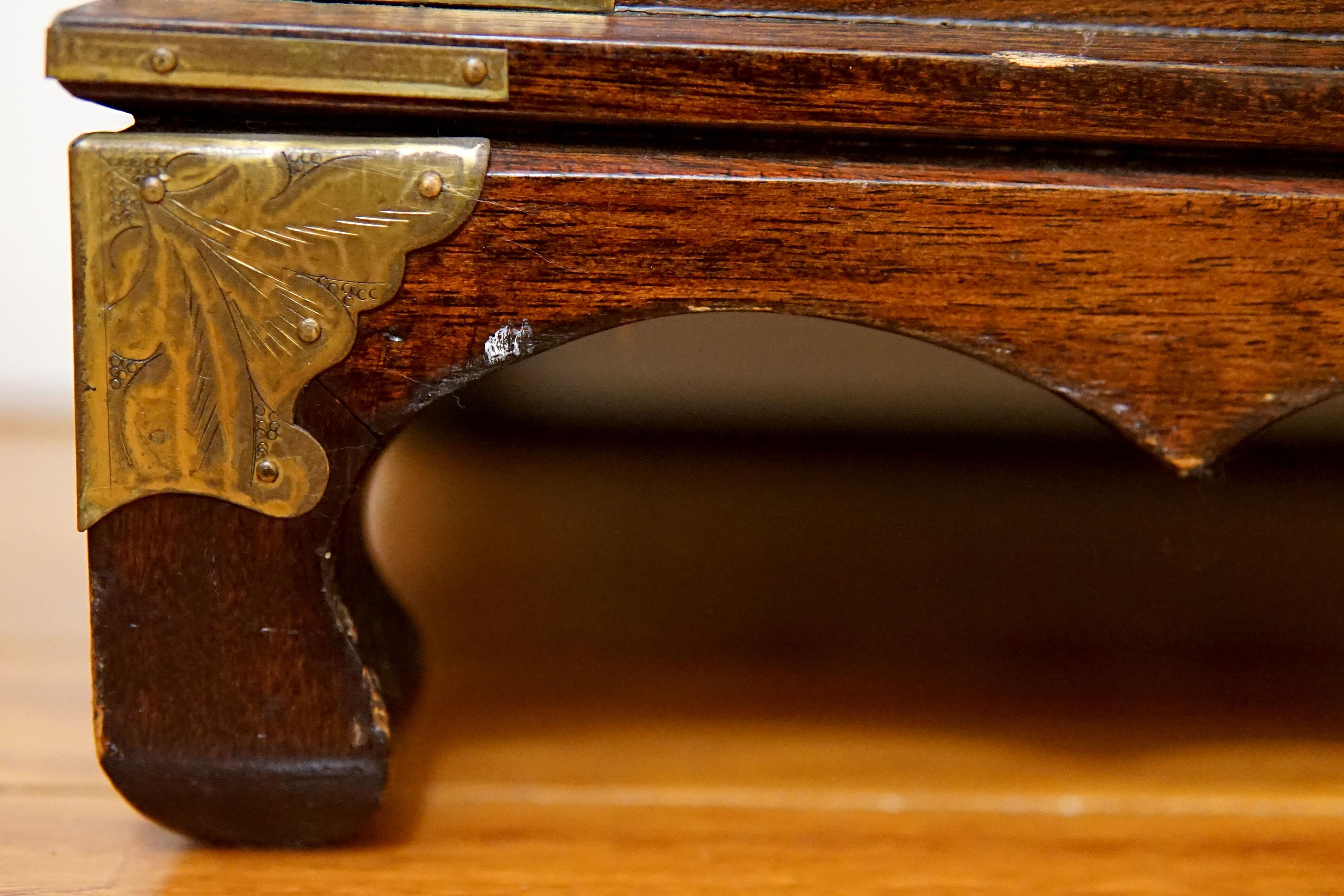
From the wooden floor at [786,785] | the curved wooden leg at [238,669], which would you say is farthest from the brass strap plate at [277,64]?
the wooden floor at [786,785]

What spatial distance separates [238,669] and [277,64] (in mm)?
255

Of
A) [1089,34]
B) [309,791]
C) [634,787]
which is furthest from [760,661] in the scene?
[1089,34]

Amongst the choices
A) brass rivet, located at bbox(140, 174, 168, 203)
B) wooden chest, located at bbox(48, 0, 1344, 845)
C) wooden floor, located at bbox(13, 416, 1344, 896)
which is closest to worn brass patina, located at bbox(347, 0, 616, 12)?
wooden chest, located at bbox(48, 0, 1344, 845)

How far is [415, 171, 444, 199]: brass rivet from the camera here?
1.60 feet

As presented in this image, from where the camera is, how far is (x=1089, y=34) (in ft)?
1.70

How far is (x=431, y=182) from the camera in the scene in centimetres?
49

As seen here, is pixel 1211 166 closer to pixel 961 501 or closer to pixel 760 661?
pixel 760 661

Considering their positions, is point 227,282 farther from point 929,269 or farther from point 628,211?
point 929,269

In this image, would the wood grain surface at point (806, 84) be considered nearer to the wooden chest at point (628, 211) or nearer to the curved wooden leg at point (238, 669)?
the wooden chest at point (628, 211)

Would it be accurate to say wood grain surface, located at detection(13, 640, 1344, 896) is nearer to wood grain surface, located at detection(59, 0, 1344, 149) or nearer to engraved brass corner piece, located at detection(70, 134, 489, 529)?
engraved brass corner piece, located at detection(70, 134, 489, 529)

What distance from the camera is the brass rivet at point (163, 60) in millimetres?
468

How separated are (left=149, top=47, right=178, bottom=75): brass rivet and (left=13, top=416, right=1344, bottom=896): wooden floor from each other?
1.06 feet

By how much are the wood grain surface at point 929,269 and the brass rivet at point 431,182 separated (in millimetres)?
19

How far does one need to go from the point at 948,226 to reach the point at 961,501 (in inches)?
21.9
